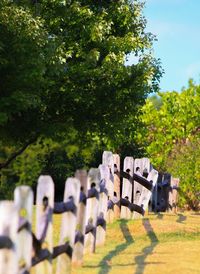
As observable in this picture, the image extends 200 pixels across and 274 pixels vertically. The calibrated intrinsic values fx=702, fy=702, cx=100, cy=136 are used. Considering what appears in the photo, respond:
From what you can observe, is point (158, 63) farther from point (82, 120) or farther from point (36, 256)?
point (36, 256)

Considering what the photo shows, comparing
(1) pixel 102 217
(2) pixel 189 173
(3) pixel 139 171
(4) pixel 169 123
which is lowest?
(1) pixel 102 217

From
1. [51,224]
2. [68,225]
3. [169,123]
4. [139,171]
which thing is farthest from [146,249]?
[169,123]

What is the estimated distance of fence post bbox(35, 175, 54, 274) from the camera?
9.73m

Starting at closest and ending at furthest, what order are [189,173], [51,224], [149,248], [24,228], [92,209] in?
1. [24,228]
2. [51,224]
3. [92,209]
4. [149,248]
5. [189,173]

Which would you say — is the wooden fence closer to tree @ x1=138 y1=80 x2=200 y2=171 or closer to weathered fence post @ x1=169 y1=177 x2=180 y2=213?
weathered fence post @ x1=169 y1=177 x2=180 y2=213

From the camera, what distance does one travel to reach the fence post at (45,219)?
31.9 ft

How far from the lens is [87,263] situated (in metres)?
13.0

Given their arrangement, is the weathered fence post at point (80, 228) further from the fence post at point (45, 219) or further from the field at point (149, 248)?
the fence post at point (45, 219)

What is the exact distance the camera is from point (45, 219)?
9734 millimetres

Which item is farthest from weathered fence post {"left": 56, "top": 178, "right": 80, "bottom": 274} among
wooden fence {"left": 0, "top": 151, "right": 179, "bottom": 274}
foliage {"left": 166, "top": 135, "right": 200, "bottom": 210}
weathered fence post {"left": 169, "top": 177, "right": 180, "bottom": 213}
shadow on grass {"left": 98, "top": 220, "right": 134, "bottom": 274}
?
foliage {"left": 166, "top": 135, "right": 200, "bottom": 210}

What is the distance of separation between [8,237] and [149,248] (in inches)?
324

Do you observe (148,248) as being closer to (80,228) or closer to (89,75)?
(80,228)

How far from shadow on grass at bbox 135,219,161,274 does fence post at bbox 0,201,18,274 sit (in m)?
4.79

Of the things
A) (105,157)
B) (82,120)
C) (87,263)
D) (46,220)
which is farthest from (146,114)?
(46,220)
